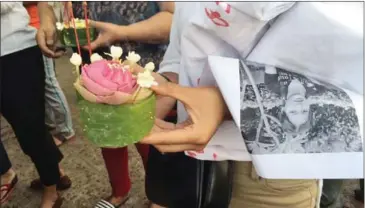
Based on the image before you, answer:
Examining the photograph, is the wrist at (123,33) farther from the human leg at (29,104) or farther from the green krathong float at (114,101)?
the green krathong float at (114,101)

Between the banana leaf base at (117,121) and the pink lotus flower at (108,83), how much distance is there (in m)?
0.02

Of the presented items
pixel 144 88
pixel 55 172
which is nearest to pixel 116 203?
pixel 55 172

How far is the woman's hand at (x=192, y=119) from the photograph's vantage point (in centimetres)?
50

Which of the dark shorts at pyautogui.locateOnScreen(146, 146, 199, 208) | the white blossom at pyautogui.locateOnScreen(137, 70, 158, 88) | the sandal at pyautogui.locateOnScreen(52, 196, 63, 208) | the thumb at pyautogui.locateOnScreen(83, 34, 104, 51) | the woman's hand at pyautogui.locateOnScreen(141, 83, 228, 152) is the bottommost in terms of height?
the sandal at pyautogui.locateOnScreen(52, 196, 63, 208)

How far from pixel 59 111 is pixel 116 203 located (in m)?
0.57

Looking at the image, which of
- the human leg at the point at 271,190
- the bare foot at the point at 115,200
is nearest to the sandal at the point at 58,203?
the bare foot at the point at 115,200

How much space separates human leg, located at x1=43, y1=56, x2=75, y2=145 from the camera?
5.37ft

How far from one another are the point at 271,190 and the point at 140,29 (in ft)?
1.80

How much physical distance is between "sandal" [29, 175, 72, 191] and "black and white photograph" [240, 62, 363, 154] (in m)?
1.18

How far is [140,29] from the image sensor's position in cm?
100

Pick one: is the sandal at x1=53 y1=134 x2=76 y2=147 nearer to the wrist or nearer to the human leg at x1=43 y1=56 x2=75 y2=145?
the human leg at x1=43 y1=56 x2=75 y2=145

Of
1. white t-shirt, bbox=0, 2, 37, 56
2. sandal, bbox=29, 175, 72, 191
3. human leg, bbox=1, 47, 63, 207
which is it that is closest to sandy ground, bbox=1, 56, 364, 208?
sandal, bbox=29, 175, 72, 191

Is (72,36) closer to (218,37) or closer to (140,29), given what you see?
(140,29)

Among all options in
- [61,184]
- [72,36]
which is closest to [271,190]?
[72,36]
